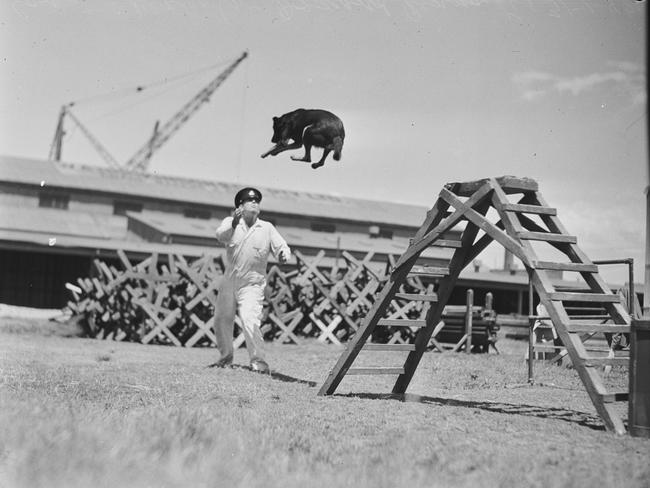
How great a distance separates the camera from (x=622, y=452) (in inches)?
185

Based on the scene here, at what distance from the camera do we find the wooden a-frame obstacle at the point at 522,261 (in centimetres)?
567

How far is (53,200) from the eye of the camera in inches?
1597

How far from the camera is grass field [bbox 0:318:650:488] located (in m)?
4.05

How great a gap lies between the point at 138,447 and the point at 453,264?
4.06 metres

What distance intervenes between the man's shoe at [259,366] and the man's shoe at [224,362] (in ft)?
1.56

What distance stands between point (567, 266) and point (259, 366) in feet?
15.4

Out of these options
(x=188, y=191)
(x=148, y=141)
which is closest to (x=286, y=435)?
(x=188, y=191)

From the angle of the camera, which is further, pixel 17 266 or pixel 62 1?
pixel 17 266

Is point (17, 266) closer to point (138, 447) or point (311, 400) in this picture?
point (311, 400)

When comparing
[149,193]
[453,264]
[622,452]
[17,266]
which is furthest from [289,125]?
[149,193]

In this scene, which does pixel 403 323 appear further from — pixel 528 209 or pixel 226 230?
pixel 226 230

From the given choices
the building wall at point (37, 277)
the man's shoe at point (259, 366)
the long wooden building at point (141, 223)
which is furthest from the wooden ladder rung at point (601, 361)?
the building wall at point (37, 277)

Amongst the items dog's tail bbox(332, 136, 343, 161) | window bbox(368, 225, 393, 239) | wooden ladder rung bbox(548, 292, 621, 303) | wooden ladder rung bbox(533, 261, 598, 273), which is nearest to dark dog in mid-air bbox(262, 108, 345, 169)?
dog's tail bbox(332, 136, 343, 161)

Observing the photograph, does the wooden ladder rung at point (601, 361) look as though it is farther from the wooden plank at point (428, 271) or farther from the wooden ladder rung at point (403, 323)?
the wooden ladder rung at point (403, 323)
